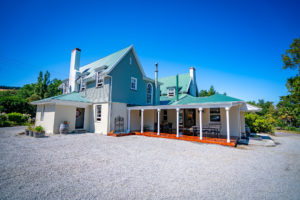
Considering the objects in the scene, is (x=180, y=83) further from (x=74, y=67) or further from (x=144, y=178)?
(x=144, y=178)

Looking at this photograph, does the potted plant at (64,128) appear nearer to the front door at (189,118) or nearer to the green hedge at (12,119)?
the front door at (189,118)

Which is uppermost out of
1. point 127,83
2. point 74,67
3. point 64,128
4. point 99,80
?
point 74,67

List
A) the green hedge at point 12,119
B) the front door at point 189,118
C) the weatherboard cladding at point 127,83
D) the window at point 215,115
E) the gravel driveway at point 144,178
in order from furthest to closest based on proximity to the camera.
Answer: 1. the green hedge at point 12,119
2. the front door at point 189,118
3. the weatherboard cladding at point 127,83
4. the window at point 215,115
5. the gravel driveway at point 144,178

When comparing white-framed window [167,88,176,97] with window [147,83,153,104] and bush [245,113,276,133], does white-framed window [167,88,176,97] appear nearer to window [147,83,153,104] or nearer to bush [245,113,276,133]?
window [147,83,153,104]

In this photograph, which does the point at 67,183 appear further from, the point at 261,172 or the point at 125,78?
the point at 125,78

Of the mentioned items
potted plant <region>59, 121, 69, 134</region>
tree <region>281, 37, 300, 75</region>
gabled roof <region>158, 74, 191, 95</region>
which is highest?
tree <region>281, 37, 300, 75</region>

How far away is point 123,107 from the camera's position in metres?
13.8

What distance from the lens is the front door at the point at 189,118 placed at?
1451 centimetres

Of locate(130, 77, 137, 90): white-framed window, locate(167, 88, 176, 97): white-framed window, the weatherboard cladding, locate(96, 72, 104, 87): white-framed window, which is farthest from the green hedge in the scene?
locate(167, 88, 176, 97): white-framed window

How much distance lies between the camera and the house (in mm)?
11812

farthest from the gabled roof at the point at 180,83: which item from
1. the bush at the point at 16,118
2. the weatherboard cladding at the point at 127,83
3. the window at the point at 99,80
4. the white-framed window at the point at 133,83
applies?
the bush at the point at 16,118

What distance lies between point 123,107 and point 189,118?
273 inches

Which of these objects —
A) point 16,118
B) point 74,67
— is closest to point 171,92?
point 74,67

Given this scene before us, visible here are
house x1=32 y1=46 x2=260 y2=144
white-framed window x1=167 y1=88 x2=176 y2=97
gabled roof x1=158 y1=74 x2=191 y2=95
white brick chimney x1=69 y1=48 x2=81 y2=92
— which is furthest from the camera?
white-framed window x1=167 y1=88 x2=176 y2=97
